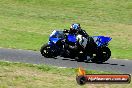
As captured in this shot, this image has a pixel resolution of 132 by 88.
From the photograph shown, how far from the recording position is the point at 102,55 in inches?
901

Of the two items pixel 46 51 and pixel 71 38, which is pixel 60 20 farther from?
pixel 46 51

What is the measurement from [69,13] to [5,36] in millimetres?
18042

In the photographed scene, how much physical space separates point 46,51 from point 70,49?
1.38 metres

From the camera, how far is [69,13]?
156 feet

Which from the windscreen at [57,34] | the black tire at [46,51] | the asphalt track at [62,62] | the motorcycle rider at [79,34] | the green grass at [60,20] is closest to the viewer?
the asphalt track at [62,62]

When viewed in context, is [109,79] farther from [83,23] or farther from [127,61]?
[83,23]

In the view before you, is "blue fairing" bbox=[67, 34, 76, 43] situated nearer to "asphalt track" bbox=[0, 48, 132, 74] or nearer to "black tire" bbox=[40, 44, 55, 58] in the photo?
"asphalt track" bbox=[0, 48, 132, 74]

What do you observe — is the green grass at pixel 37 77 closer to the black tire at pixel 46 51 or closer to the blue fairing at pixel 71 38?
the black tire at pixel 46 51

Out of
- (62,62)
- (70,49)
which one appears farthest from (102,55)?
(62,62)

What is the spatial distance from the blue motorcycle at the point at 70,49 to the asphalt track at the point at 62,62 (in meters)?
0.39

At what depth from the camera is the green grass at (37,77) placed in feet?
55.5

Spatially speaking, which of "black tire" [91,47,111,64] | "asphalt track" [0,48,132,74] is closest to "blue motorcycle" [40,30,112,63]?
"black tire" [91,47,111,64]

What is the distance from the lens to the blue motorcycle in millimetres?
22359

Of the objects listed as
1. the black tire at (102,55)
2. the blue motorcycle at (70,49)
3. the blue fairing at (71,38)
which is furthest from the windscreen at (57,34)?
the black tire at (102,55)
